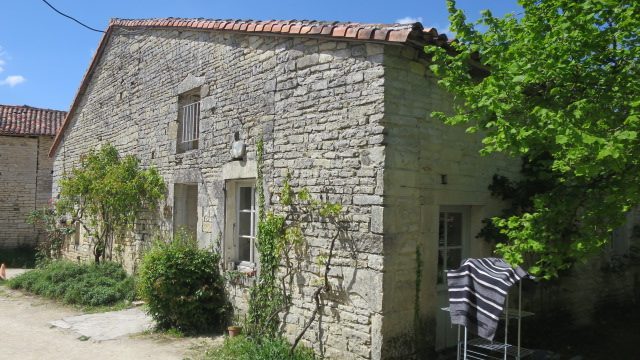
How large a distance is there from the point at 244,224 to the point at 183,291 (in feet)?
4.27

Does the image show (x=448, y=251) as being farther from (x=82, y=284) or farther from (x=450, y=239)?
(x=82, y=284)

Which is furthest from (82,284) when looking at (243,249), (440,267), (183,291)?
(440,267)

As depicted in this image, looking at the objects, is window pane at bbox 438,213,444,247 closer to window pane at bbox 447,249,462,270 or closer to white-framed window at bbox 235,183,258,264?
window pane at bbox 447,249,462,270

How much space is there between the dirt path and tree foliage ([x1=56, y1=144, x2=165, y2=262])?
253 cm

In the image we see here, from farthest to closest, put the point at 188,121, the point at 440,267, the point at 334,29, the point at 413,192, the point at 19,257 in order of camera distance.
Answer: the point at 19,257, the point at 188,121, the point at 440,267, the point at 334,29, the point at 413,192

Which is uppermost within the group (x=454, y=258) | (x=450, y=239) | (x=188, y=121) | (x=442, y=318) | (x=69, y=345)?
(x=188, y=121)

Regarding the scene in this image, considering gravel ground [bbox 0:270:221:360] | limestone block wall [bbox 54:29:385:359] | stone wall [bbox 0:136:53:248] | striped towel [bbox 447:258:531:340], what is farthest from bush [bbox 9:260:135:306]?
stone wall [bbox 0:136:53:248]

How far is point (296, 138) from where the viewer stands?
607cm

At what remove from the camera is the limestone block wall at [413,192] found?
16.7ft

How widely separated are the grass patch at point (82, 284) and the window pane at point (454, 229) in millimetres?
6023

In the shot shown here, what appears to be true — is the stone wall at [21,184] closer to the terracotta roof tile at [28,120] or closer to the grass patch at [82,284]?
the terracotta roof tile at [28,120]

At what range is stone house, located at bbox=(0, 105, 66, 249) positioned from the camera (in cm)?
1712

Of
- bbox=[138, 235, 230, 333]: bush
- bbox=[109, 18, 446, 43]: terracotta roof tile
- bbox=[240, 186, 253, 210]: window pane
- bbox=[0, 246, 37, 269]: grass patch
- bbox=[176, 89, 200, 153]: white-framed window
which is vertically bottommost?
bbox=[0, 246, 37, 269]: grass patch

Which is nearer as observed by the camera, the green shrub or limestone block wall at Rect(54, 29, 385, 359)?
limestone block wall at Rect(54, 29, 385, 359)
